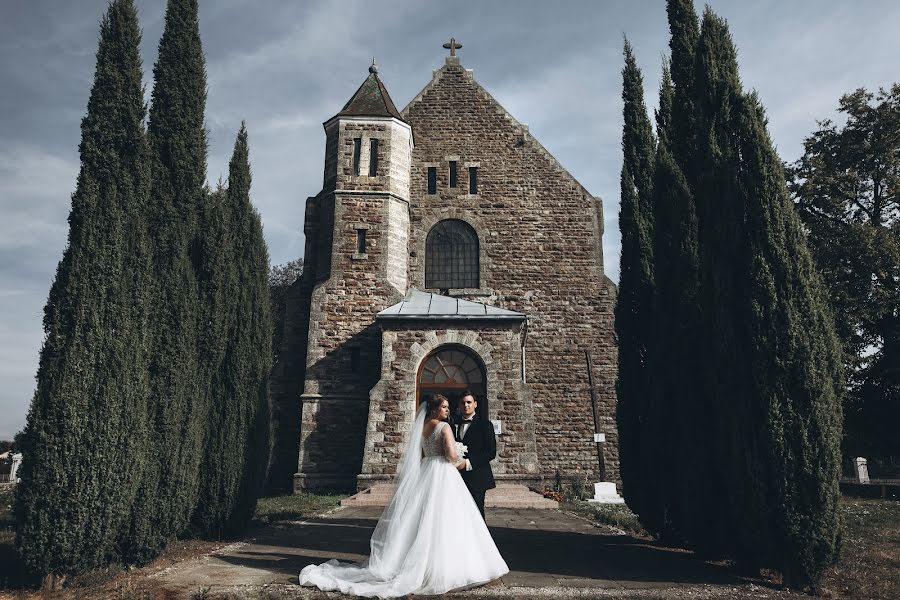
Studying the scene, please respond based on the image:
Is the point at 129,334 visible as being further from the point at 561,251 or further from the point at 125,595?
the point at 561,251

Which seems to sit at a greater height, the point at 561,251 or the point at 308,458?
the point at 561,251

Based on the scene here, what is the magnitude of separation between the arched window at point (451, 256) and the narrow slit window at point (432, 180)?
111cm

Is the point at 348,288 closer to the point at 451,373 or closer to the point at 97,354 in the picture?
the point at 451,373

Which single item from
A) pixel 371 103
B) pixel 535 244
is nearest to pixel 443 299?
pixel 535 244

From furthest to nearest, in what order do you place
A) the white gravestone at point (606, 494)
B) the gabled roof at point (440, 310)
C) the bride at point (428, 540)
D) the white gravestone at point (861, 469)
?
the white gravestone at point (861, 469)
the gabled roof at point (440, 310)
the white gravestone at point (606, 494)
the bride at point (428, 540)

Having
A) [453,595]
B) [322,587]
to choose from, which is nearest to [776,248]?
[453,595]

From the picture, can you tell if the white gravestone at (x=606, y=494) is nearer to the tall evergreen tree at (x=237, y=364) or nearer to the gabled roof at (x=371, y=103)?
the tall evergreen tree at (x=237, y=364)

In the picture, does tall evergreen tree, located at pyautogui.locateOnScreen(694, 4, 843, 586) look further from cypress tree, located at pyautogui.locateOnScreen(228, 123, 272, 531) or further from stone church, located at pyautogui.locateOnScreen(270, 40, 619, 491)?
stone church, located at pyautogui.locateOnScreen(270, 40, 619, 491)

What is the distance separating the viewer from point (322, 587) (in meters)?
5.32

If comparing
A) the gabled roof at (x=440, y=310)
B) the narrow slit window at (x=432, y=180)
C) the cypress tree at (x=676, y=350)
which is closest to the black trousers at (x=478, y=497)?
the cypress tree at (x=676, y=350)

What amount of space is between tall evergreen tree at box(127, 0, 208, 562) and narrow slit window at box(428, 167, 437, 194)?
10.9 meters

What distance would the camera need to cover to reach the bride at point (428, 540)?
532 cm

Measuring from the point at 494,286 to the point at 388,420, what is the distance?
5762 mm

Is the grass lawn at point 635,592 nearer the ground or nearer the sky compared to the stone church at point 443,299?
nearer the ground
